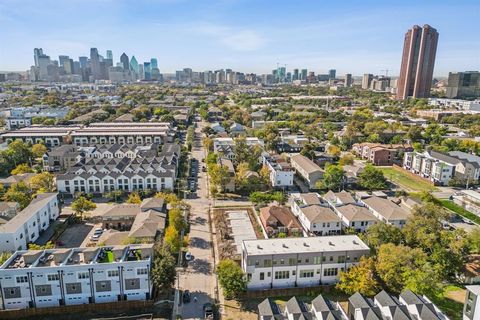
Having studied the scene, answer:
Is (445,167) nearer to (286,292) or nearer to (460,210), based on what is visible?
(460,210)

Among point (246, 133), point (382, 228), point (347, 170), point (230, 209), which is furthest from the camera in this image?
point (246, 133)

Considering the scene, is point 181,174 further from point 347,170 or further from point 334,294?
point 334,294

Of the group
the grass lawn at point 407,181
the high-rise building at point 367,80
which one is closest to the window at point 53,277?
the grass lawn at point 407,181

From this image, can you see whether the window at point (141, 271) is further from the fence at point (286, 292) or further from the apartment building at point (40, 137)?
the apartment building at point (40, 137)

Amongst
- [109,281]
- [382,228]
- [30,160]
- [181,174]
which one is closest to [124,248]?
[109,281]


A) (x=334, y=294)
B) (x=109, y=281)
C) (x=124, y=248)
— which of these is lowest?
(x=334, y=294)

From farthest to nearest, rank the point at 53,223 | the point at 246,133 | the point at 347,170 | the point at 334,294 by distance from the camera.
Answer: the point at 246,133
the point at 347,170
the point at 53,223
the point at 334,294

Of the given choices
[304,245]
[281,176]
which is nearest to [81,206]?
[304,245]
